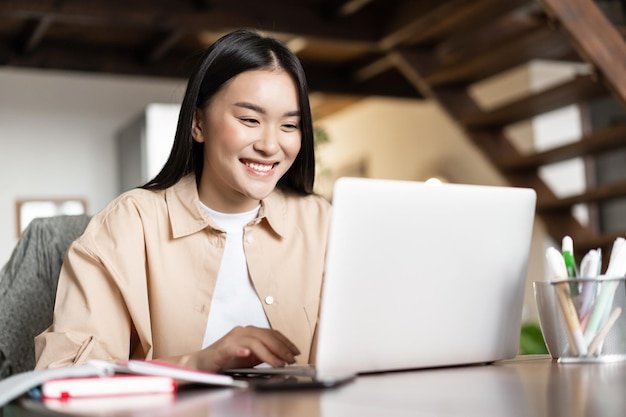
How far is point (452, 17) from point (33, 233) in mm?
2721

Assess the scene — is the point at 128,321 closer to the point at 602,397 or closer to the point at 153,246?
the point at 153,246

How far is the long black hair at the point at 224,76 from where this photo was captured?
1756 mm

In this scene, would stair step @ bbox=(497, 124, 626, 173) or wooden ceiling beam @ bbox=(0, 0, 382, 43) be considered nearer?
stair step @ bbox=(497, 124, 626, 173)

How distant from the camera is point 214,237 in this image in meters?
1.79

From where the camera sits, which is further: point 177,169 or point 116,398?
point 177,169

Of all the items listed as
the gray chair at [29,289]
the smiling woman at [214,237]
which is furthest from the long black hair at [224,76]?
the gray chair at [29,289]

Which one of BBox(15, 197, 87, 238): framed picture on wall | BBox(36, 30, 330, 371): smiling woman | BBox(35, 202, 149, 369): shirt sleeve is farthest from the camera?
BBox(15, 197, 87, 238): framed picture on wall

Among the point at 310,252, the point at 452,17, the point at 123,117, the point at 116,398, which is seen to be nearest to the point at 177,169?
the point at 310,252

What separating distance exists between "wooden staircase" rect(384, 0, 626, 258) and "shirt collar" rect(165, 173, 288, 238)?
2193 mm

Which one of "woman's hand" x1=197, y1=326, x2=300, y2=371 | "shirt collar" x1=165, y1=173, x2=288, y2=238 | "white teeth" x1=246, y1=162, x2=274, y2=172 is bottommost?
"woman's hand" x1=197, y1=326, x2=300, y2=371

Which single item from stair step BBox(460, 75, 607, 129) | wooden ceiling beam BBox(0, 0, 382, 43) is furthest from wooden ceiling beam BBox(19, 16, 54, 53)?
stair step BBox(460, 75, 607, 129)

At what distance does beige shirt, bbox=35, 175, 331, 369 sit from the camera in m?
1.59

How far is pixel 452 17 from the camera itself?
14.3 ft

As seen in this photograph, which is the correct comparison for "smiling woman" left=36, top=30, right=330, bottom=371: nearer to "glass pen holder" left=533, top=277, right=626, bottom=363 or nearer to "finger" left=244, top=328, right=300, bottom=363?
"finger" left=244, top=328, right=300, bottom=363
